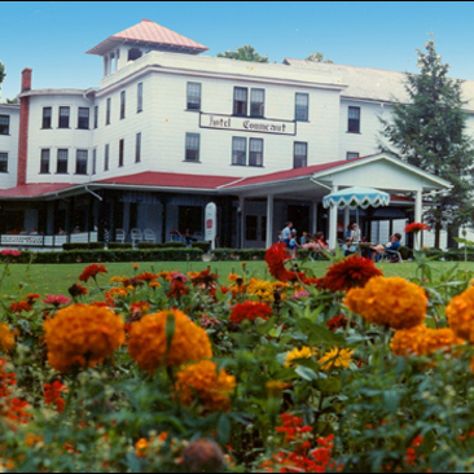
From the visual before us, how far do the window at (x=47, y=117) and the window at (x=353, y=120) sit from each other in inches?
626

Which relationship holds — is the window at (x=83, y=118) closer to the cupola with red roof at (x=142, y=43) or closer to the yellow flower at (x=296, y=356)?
the cupola with red roof at (x=142, y=43)

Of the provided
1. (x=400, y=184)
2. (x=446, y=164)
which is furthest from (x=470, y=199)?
(x=400, y=184)

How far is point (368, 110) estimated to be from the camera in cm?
4197

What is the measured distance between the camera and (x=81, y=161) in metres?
43.2

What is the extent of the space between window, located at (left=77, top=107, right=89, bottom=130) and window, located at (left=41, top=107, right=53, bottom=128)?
169cm

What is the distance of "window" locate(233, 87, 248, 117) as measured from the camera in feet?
123

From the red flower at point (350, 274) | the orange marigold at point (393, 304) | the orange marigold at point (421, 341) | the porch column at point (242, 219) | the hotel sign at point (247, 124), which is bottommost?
the orange marigold at point (421, 341)

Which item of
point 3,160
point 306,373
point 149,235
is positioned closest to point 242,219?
point 149,235

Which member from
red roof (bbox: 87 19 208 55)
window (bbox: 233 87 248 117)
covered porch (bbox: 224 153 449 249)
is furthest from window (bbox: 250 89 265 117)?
red roof (bbox: 87 19 208 55)

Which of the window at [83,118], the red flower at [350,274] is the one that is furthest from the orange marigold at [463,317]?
the window at [83,118]

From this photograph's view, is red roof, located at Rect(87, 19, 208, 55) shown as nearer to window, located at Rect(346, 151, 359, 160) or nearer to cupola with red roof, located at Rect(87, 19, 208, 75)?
cupola with red roof, located at Rect(87, 19, 208, 75)

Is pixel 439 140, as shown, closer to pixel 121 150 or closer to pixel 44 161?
pixel 121 150

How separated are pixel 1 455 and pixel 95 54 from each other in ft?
140

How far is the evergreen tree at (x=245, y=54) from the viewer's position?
186 feet
